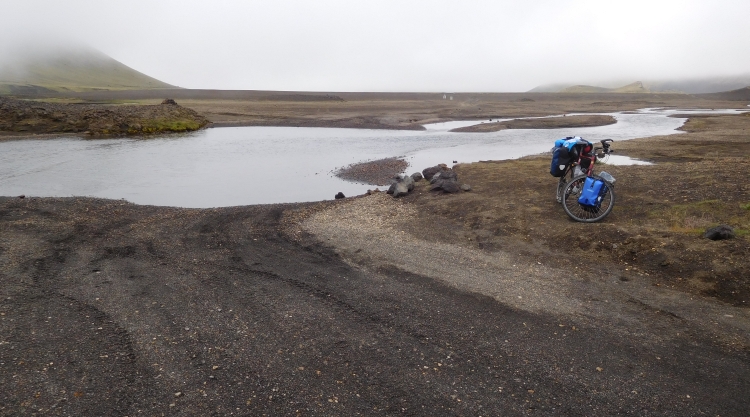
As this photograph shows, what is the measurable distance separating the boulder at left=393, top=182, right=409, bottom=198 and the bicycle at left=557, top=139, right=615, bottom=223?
4805 millimetres

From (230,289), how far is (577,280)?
5.50 meters

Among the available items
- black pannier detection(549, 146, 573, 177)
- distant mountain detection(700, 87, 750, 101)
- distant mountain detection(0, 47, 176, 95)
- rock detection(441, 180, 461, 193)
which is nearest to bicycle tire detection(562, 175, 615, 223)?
black pannier detection(549, 146, 573, 177)

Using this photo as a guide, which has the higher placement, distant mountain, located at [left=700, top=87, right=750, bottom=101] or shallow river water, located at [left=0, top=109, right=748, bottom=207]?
distant mountain, located at [left=700, top=87, right=750, bottom=101]

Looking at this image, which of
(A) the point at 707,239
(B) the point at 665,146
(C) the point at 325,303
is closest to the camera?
(C) the point at 325,303

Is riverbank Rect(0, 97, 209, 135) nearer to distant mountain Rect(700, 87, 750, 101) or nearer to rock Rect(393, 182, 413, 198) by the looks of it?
rock Rect(393, 182, 413, 198)

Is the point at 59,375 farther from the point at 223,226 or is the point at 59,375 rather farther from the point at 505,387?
the point at 223,226

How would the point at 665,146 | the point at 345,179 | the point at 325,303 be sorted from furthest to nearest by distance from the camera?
the point at 665,146
the point at 345,179
the point at 325,303

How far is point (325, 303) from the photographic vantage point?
671 cm

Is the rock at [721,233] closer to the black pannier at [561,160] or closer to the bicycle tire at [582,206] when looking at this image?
the bicycle tire at [582,206]

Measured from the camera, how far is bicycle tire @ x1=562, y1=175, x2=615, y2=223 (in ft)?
32.0

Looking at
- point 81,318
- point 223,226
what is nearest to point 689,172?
point 223,226

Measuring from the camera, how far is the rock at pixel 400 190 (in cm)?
1395

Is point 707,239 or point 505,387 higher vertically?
point 707,239

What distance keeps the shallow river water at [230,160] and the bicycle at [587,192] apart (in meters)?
8.97
